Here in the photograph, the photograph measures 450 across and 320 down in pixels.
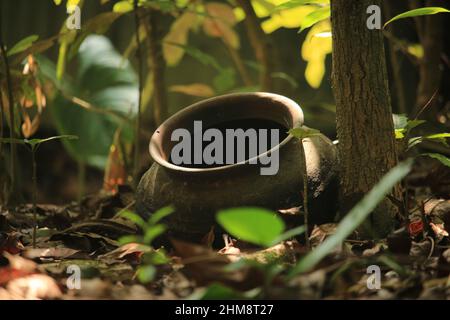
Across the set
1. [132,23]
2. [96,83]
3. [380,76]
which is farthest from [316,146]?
[132,23]

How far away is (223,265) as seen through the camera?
1.34 m

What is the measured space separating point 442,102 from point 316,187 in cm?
216

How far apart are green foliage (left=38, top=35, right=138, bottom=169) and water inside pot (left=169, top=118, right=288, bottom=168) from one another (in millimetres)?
1724

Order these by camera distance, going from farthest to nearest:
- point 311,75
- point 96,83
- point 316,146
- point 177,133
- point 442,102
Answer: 1. point 96,83
2. point 442,102
3. point 311,75
4. point 177,133
5. point 316,146

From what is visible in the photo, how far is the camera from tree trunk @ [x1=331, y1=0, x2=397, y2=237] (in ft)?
6.09

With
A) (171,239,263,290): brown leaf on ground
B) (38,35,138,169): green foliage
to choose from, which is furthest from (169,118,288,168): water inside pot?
(38,35,138,169): green foliage

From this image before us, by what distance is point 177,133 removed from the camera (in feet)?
7.44

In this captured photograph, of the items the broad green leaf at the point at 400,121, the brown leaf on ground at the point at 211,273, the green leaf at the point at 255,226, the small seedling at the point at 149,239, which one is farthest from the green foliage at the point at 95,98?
the green leaf at the point at 255,226

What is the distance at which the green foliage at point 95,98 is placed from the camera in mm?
3957

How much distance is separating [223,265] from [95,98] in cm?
311

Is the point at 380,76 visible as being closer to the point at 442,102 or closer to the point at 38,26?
the point at 442,102

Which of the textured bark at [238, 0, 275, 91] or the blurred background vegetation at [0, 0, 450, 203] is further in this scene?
the textured bark at [238, 0, 275, 91]

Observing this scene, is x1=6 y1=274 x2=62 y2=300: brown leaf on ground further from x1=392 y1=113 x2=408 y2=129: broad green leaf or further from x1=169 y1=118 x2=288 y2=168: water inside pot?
x1=392 y1=113 x2=408 y2=129: broad green leaf

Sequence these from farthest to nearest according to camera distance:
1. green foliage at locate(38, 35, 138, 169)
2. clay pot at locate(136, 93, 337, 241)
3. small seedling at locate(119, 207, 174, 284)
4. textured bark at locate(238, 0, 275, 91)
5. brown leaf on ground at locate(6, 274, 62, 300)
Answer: green foliage at locate(38, 35, 138, 169) < textured bark at locate(238, 0, 275, 91) < clay pot at locate(136, 93, 337, 241) < brown leaf on ground at locate(6, 274, 62, 300) < small seedling at locate(119, 207, 174, 284)
